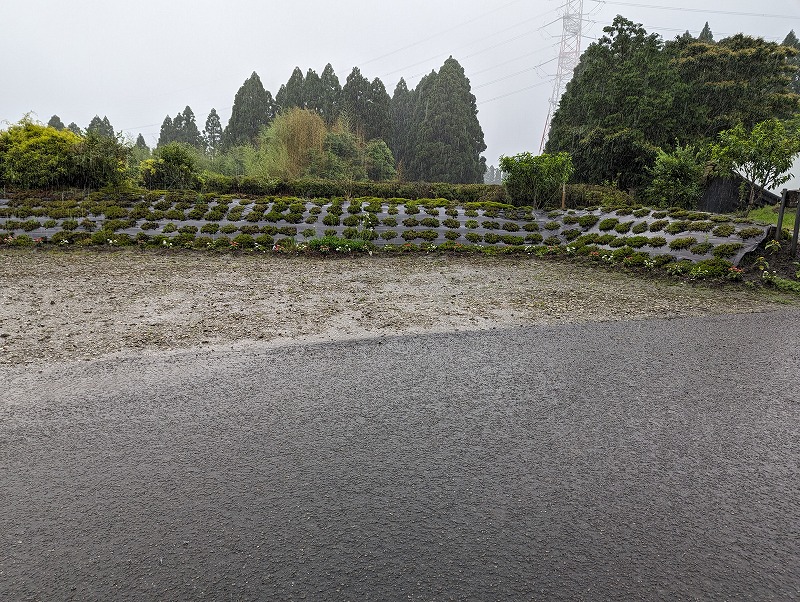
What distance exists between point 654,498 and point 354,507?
1328mm

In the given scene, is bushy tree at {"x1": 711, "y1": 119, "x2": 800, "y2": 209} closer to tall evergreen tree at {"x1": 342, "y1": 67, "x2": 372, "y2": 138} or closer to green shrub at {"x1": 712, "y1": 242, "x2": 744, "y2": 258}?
green shrub at {"x1": 712, "y1": 242, "x2": 744, "y2": 258}

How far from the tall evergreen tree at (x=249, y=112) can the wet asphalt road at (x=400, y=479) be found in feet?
136

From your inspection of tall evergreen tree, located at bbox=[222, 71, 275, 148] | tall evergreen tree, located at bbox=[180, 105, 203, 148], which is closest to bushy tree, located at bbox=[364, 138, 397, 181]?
tall evergreen tree, located at bbox=[222, 71, 275, 148]

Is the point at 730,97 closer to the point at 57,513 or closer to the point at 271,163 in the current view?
the point at 271,163

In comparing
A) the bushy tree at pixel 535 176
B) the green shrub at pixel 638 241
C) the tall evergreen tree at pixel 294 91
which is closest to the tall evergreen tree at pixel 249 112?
the tall evergreen tree at pixel 294 91

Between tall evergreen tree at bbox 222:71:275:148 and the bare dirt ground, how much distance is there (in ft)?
115

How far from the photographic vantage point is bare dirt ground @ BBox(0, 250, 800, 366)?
4402 millimetres

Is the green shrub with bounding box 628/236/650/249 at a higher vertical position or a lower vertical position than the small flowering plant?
higher

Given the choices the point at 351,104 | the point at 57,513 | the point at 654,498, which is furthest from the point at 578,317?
the point at 351,104

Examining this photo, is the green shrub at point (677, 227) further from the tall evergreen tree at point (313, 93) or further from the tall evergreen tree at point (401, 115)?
the tall evergreen tree at point (313, 93)

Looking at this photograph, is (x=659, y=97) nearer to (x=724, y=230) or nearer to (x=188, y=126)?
(x=724, y=230)

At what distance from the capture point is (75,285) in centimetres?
655

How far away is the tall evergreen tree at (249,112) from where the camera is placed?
40.7 metres

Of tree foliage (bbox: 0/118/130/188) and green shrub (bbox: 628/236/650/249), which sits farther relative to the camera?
tree foliage (bbox: 0/118/130/188)
